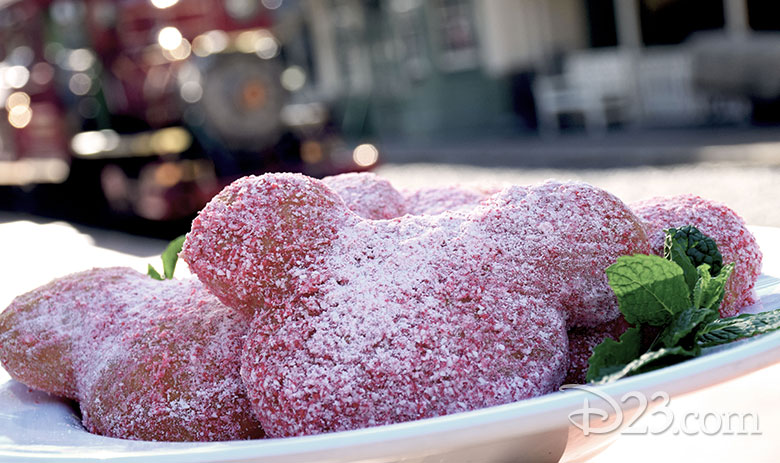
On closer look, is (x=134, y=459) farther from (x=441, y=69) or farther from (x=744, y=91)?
(x=441, y=69)

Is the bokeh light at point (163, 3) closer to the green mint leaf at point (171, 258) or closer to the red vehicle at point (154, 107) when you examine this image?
the red vehicle at point (154, 107)

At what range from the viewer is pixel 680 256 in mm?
1176

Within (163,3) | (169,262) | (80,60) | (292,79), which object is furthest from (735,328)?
(80,60)

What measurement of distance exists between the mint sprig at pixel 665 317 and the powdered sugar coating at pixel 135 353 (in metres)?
0.50

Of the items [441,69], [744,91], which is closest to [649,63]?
[744,91]

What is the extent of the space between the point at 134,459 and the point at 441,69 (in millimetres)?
14236

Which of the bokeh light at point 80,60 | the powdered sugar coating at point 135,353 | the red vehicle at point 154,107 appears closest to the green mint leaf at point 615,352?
the powdered sugar coating at point 135,353

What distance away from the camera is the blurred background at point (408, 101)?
7961 mm

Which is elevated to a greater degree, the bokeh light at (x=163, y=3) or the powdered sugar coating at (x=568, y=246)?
the bokeh light at (x=163, y=3)

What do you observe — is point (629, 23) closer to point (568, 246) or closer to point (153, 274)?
point (153, 274)

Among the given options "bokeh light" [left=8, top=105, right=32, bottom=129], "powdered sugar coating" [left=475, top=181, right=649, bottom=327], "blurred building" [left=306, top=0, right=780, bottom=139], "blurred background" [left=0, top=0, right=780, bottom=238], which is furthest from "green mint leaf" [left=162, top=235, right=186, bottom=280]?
"blurred building" [left=306, top=0, right=780, bottom=139]

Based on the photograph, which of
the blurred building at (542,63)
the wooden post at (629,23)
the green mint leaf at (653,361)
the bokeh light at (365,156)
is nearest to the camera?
the green mint leaf at (653,361)

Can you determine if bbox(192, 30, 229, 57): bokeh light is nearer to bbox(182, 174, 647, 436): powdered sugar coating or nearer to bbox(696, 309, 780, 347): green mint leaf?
bbox(182, 174, 647, 436): powdered sugar coating

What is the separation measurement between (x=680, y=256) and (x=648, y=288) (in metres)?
0.14
